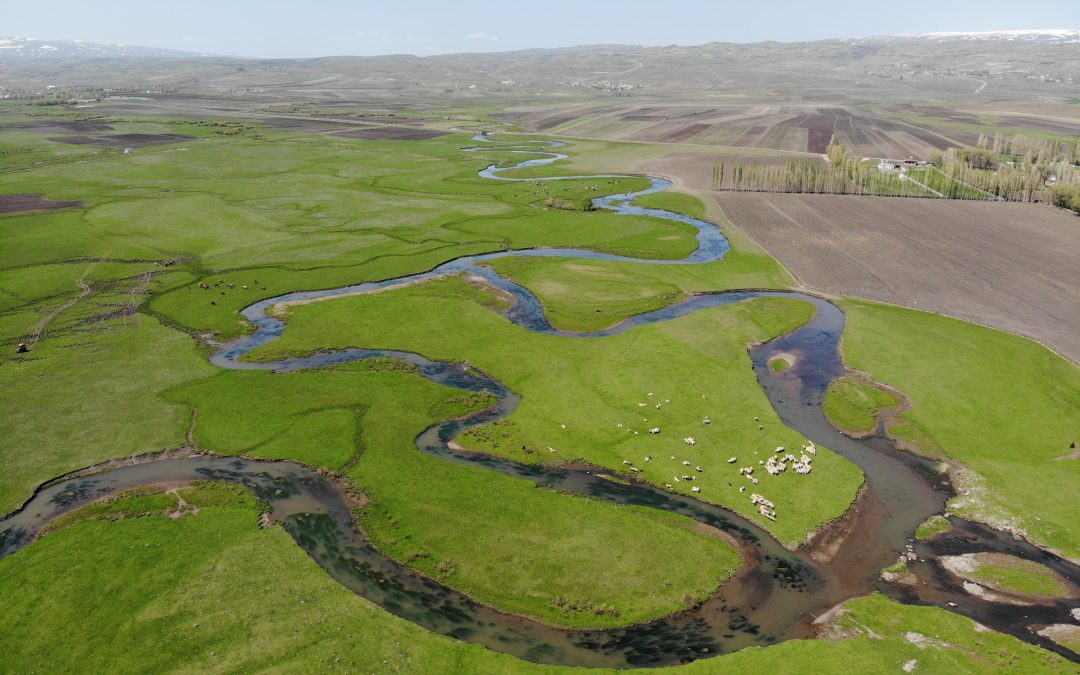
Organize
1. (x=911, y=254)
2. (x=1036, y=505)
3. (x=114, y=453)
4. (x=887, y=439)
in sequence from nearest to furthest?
(x=1036, y=505), (x=114, y=453), (x=887, y=439), (x=911, y=254)

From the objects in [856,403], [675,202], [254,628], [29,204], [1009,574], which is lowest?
[1009,574]

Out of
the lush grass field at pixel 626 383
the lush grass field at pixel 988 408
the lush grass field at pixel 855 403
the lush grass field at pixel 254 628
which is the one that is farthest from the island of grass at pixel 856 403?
the lush grass field at pixel 254 628

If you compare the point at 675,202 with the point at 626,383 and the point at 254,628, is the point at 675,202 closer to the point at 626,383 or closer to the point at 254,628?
the point at 626,383

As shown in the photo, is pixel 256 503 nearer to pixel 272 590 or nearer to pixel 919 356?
pixel 272 590

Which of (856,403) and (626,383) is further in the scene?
(626,383)

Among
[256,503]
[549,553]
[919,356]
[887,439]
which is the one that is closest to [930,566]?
[887,439]

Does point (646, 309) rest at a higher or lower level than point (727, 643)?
higher

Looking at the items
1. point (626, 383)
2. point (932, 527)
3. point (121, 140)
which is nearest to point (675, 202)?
point (626, 383)

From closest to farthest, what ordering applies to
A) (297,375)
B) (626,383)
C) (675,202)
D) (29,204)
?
1. (626,383)
2. (297,375)
3. (29,204)
4. (675,202)
